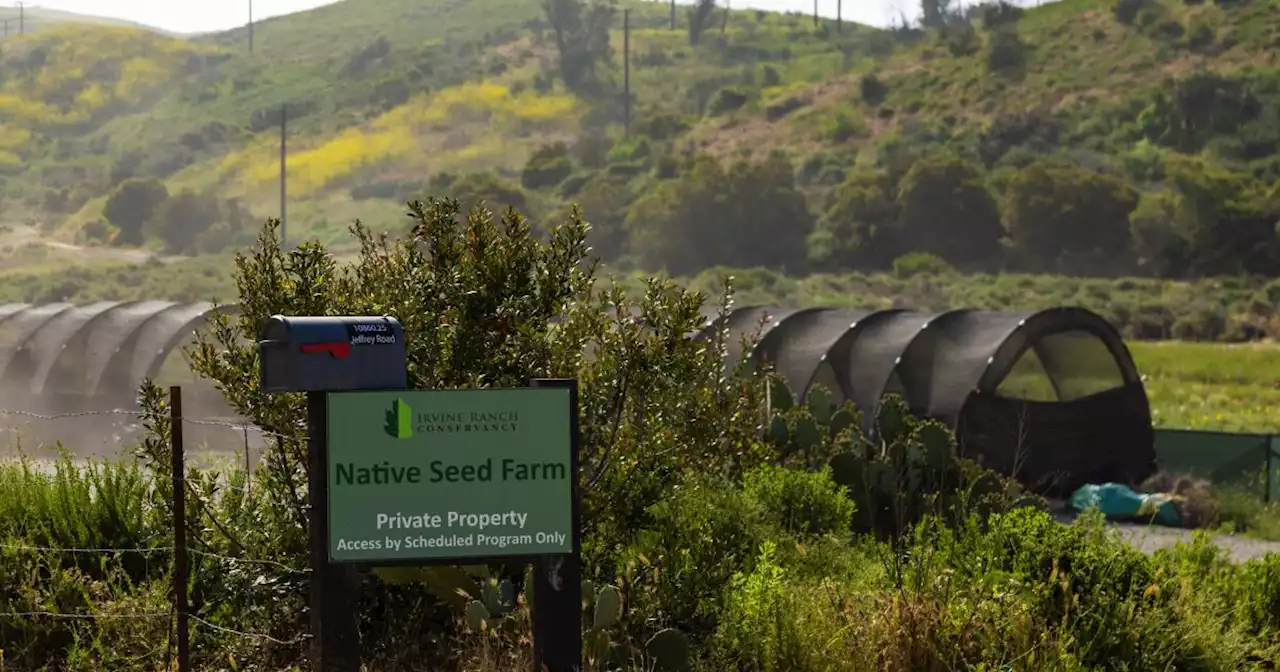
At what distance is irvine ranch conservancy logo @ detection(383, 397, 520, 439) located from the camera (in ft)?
20.4

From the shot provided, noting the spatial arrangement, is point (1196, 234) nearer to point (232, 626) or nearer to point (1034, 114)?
point (1034, 114)

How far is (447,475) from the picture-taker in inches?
245

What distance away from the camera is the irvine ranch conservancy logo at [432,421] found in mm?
6207

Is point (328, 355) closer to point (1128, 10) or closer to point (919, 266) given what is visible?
point (919, 266)

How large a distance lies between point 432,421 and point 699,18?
13879cm

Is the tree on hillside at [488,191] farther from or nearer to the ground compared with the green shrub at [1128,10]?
nearer to the ground

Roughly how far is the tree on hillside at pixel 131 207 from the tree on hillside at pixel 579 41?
122 feet

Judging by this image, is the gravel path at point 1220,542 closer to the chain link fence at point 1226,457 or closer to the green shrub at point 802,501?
the chain link fence at point 1226,457

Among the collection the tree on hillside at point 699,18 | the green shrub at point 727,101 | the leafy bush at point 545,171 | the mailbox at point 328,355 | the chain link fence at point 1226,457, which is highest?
the tree on hillside at point 699,18

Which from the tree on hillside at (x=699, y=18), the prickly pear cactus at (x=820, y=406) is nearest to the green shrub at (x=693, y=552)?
the prickly pear cactus at (x=820, y=406)

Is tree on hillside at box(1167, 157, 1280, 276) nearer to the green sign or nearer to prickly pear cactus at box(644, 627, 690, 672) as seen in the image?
prickly pear cactus at box(644, 627, 690, 672)

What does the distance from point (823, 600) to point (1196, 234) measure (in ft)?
186

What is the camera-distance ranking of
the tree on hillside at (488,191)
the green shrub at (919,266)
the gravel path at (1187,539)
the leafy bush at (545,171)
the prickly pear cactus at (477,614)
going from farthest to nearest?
the leafy bush at (545,171) < the tree on hillside at (488,191) < the green shrub at (919,266) < the gravel path at (1187,539) < the prickly pear cactus at (477,614)

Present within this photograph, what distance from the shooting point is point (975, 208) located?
221ft
